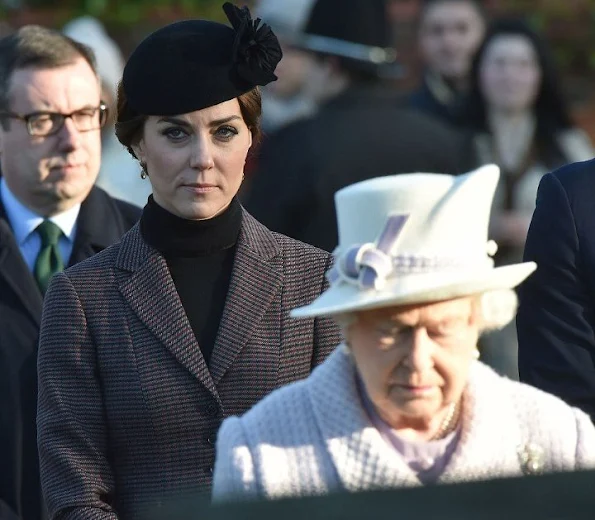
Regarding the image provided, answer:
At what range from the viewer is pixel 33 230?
16.9 feet

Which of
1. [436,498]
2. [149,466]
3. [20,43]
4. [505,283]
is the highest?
[20,43]

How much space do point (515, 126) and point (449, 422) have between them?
15.9 ft

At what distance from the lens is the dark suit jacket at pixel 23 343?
4.76 m

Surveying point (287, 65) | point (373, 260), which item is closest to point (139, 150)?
point (373, 260)

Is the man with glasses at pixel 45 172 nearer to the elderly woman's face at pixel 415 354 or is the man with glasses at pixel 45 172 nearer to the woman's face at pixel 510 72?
the elderly woman's face at pixel 415 354

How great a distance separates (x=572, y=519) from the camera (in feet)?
7.05

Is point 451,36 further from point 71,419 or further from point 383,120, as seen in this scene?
point 71,419

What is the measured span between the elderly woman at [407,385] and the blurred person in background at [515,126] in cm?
425

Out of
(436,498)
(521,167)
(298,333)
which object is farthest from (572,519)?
(521,167)

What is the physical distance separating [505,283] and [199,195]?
3.53ft

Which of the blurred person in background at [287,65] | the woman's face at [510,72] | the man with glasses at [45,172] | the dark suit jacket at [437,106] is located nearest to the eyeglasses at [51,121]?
the man with glasses at [45,172]

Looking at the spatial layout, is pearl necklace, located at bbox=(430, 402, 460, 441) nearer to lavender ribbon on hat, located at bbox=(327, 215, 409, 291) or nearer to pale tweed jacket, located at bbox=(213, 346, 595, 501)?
pale tweed jacket, located at bbox=(213, 346, 595, 501)

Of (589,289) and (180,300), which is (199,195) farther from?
(589,289)

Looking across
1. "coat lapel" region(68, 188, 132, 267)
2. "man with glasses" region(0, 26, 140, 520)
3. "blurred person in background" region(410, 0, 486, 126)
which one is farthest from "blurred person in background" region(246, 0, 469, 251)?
"blurred person in background" region(410, 0, 486, 126)
